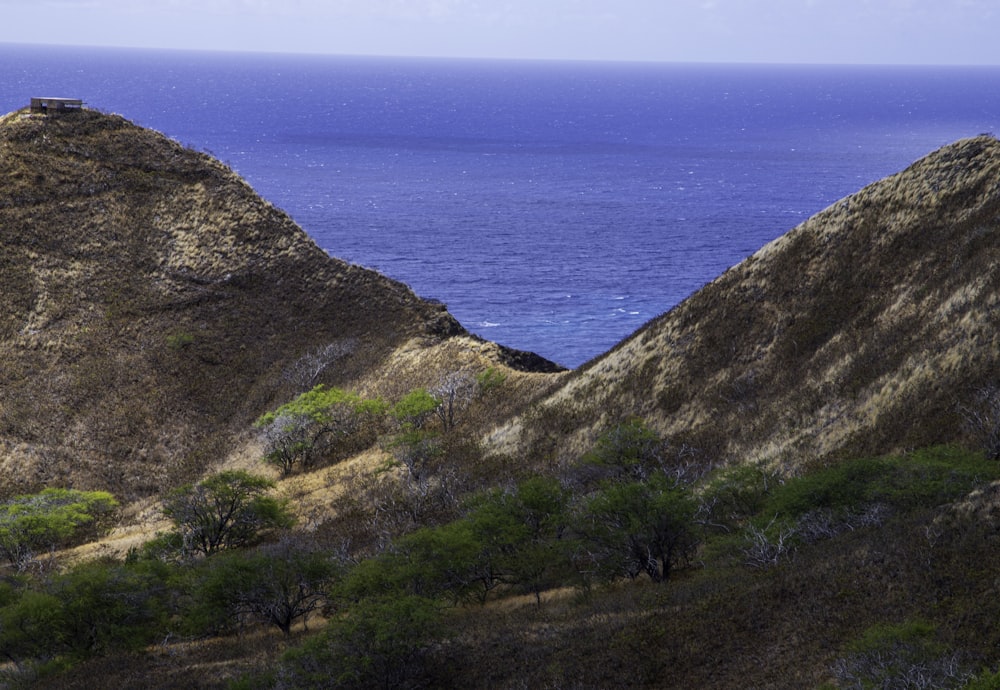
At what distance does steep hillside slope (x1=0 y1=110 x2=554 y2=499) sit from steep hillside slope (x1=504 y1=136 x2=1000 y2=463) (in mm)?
14746

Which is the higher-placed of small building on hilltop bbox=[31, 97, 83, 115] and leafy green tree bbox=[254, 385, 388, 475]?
small building on hilltop bbox=[31, 97, 83, 115]

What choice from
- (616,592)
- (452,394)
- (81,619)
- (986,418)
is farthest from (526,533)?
(452,394)

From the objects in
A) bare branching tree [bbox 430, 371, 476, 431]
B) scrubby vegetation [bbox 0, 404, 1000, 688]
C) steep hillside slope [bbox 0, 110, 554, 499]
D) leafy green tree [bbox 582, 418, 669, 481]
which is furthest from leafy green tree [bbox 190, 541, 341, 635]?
steep hillside slope [bbox 0, 110, 554, 499]

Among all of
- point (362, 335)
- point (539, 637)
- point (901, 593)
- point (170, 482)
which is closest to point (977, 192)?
point (901, 593)

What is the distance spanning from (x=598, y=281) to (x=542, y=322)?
1986 centimetres

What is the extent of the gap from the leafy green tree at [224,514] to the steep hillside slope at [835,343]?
11.8 m

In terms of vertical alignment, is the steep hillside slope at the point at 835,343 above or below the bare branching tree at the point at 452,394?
above

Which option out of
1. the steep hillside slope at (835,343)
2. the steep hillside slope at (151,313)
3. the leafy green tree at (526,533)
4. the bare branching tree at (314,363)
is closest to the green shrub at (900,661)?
the leafy green tree at (526,533)

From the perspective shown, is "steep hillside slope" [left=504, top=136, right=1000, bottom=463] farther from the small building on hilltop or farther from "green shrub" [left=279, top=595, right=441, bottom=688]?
the small building on hilltop

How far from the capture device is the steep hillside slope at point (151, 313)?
6147cm

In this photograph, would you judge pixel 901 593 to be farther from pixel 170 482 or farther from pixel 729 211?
pixel 729 211

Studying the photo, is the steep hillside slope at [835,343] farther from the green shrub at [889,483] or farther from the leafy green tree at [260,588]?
the leafy green tree at [260,588]

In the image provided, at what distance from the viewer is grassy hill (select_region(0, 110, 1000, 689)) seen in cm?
2622

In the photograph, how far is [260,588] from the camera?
3453cm
